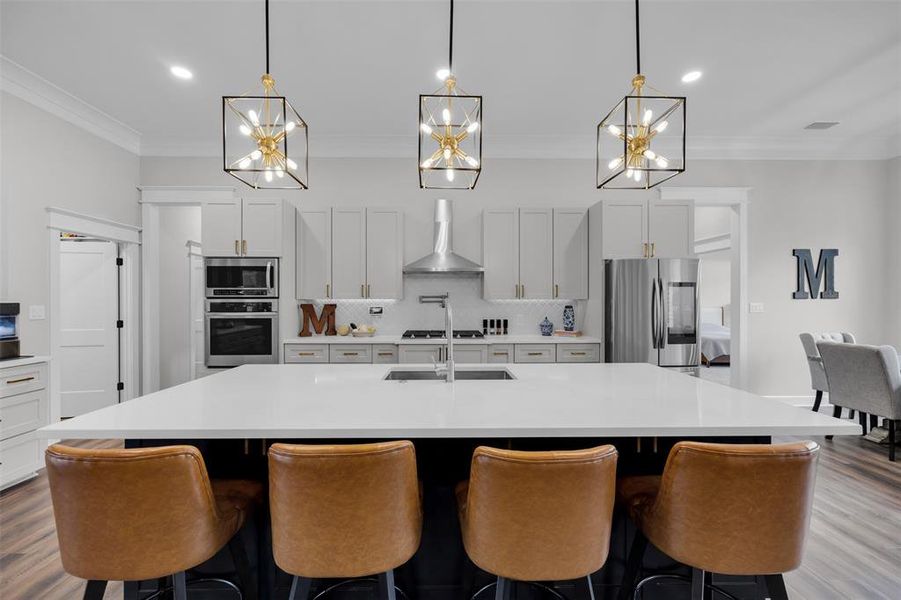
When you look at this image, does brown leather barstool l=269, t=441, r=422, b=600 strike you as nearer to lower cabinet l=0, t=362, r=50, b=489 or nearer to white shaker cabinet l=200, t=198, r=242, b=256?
lower cabinet l=0, t=362, r=50, b=489

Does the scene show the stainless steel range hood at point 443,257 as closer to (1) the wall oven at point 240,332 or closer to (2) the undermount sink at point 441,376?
(1) the wall oven at point 240,332

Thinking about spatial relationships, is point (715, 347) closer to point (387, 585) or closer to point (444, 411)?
point (444, 411)

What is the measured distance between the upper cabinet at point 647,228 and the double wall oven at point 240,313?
3.37 m

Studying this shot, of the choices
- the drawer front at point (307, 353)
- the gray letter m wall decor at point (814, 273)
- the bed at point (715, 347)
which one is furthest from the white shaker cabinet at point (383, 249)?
the bed at point (715, 347)

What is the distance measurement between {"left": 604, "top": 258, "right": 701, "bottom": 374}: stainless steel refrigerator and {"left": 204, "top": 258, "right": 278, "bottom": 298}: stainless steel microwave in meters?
3.46

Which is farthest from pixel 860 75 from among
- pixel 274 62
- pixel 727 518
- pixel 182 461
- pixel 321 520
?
pixel 182 461

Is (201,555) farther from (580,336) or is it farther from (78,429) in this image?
(580,336)

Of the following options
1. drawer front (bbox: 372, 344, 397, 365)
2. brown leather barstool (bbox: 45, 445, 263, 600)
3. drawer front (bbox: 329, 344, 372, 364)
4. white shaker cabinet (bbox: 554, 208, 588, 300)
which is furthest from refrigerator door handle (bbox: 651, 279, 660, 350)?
brown leather barstool (bbox: 45, 445, 263, 600)

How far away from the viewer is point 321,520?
4.09 ft

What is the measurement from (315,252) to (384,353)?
1305mm

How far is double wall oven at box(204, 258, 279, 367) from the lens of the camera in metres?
4.25

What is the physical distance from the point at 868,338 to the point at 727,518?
5.40 meters

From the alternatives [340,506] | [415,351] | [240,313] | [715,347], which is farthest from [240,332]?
[715,347]

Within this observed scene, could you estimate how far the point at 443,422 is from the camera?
1.50 metres
